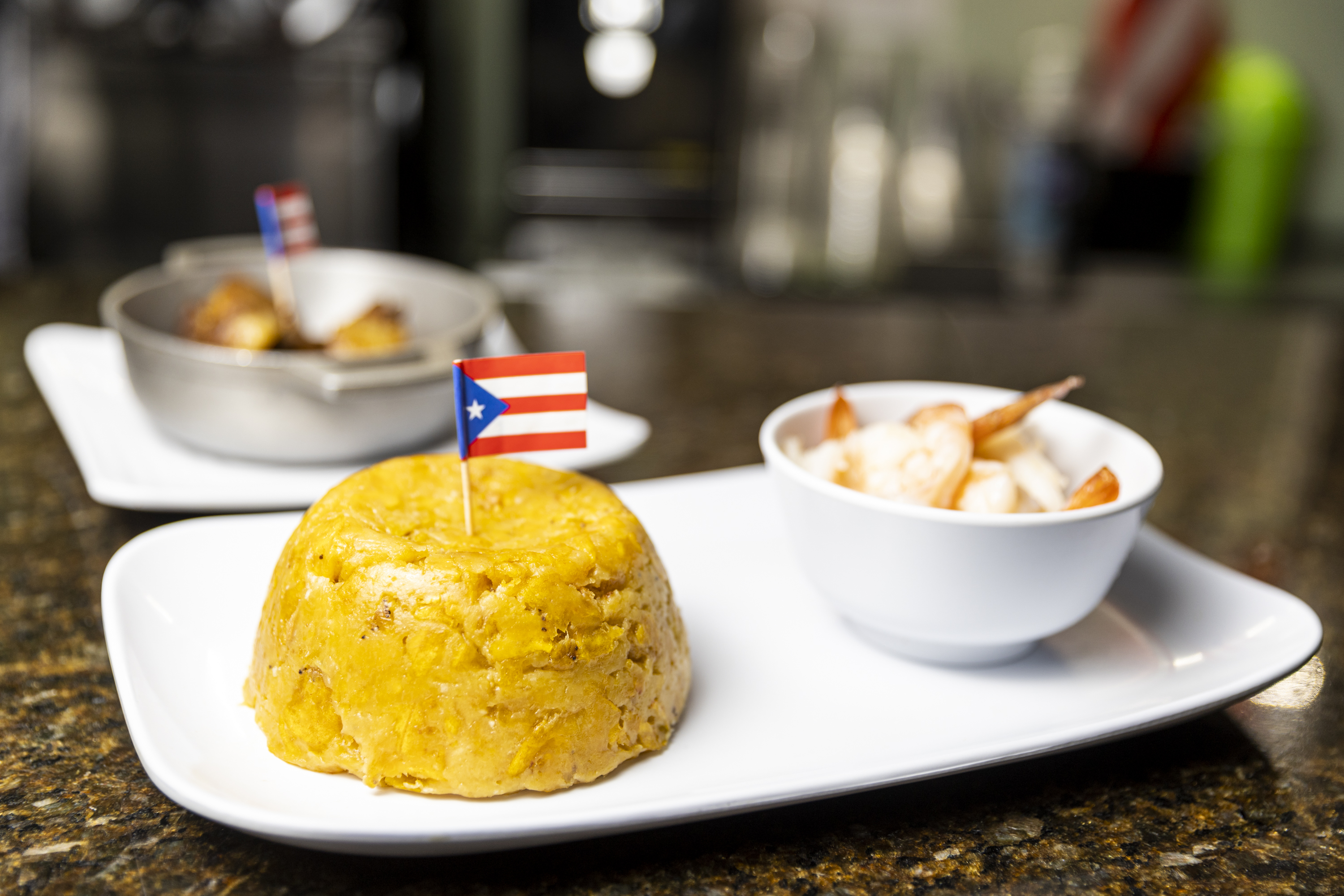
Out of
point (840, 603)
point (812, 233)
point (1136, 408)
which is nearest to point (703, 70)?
point (812, 233)

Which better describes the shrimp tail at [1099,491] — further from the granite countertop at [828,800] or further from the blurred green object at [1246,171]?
the blurred green object at [1246,171]

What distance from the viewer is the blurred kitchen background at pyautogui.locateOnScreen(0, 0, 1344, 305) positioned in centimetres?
312

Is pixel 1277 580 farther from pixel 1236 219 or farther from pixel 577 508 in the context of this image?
pixel 1236 219

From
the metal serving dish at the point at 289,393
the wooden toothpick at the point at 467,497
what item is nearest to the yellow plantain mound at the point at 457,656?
the wooden toothpick at the point at 467,497

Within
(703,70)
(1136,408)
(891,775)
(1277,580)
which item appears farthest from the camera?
(703,70)

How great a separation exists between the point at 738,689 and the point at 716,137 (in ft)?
9.28

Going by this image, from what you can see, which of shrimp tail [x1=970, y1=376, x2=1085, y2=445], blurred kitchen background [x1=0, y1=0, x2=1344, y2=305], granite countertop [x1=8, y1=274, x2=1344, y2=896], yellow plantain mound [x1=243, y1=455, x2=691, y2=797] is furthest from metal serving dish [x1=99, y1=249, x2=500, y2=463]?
blurred kitchen background [x1=0, y1=0, x2=1344, y2=305]

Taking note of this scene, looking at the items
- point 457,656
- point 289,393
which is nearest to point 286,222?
point 289,393

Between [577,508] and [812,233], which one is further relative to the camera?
[812,233]

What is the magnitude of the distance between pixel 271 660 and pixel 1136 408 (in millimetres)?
1400

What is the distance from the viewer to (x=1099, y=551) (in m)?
0.79

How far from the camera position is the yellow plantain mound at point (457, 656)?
0.67 meters

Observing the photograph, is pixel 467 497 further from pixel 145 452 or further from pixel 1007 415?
pixel 145 452

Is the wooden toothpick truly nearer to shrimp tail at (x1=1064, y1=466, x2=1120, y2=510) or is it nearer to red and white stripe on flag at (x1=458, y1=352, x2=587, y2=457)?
red and white stripe on flag at (x1=458, y1=352, x2=587, y2=457)
